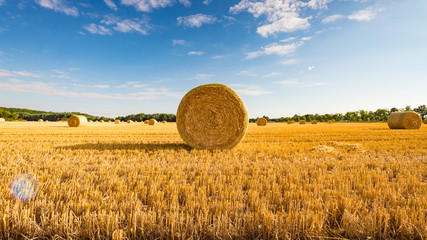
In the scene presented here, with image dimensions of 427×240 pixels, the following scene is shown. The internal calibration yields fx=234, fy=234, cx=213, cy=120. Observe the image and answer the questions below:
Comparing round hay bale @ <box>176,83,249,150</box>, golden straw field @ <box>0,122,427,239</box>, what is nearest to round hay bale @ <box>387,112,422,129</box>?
round hay bale @ <box>176,83,249,150</box>

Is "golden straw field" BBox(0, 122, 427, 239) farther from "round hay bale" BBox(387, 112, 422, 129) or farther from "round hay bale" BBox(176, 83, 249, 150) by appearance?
"round hay bale" BBox(387, 112, 422, 129)

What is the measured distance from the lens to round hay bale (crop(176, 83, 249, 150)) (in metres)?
7.18

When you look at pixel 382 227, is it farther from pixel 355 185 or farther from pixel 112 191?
pixel 112 191

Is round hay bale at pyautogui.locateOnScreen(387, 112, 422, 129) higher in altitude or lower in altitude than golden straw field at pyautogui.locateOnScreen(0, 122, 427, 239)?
higher

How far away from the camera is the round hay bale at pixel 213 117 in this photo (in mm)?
7184

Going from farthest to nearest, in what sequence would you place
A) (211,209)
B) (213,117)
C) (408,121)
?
(408,121), (213,117), (211,209)

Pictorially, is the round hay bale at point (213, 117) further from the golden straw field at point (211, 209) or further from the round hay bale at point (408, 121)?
the round hay bale at point (408, 121)

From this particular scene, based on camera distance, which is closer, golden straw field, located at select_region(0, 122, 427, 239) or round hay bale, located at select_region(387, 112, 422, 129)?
golden straw field, located at select_region(0, 122, 427, 239)

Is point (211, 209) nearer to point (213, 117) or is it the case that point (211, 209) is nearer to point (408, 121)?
point (213, 117)

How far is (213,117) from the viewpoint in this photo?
7352 mm

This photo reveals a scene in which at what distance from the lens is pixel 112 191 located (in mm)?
2969

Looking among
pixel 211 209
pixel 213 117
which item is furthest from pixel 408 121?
pixel 211 209

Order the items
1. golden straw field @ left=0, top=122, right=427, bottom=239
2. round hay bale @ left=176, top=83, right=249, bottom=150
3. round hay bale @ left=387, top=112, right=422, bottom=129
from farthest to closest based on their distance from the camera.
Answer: round hay bale @ left=387, top=112, right=422, bottom=129, round hay bale @ left=176, top=83, right=249, bottom=150, golden straw field @ left=0, top=122, right=427, bottom=239

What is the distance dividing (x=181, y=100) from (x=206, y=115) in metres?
0.96
